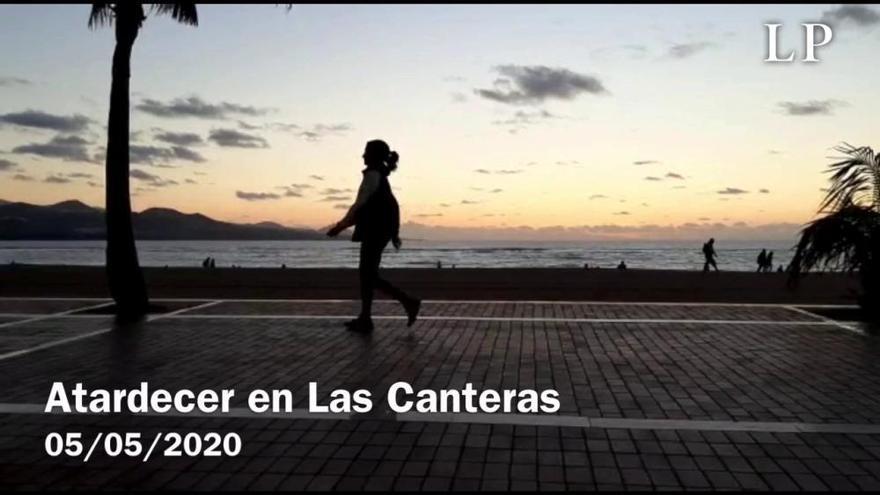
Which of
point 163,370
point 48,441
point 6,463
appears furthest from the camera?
point 163,370

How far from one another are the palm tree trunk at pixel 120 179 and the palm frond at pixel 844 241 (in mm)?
9821

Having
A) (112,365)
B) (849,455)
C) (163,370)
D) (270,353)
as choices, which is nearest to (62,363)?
(112,365)

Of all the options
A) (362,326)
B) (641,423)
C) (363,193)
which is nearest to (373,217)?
(363,193)

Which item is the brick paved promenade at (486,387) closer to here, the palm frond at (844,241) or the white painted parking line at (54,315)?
the white painted parking line at (54,315)

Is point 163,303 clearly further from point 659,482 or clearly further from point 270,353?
point 659,482

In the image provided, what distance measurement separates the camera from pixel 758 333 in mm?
8352

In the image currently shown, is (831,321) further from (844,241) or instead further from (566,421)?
(566,421)

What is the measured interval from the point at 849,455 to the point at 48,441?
15.4 feet

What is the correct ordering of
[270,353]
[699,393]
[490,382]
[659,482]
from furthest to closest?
1. [270,353]
2. [490,382]
3. [699,393]
4. [659,482]

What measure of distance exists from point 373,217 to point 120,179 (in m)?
4.41

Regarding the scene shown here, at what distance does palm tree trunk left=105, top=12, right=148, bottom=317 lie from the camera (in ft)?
32.7

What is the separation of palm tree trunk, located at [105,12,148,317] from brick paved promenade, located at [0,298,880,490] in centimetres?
68

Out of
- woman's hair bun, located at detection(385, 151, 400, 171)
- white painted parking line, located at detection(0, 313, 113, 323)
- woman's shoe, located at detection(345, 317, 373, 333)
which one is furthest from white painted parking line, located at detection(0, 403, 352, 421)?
white painted parking line, located at detection(0, 313, 113, 323)

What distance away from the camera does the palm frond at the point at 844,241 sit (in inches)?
379
